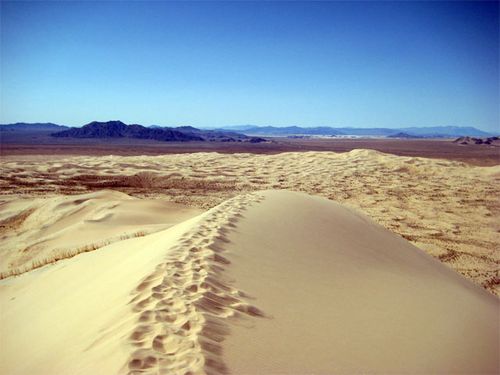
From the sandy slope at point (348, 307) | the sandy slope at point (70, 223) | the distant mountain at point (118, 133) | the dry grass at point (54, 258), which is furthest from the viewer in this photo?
the distant mountain at point (118, 133)

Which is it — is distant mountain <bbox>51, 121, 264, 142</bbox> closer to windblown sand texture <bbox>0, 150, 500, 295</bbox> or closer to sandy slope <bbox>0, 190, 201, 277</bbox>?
windblown sand texture <bbox>0, 150, 500, 295</bbox>

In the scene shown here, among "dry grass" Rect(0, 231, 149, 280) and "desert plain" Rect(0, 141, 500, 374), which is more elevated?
"desert plain" Rect(0, 141, 500, 374)

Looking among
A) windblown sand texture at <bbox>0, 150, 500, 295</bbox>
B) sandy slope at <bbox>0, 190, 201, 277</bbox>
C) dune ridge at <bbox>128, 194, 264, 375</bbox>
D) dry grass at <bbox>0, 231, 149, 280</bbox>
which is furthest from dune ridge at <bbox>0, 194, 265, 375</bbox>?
windblown sand texture at <bbox>0, 150, 500, 295</bbox>

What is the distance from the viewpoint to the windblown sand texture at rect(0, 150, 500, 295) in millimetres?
7359

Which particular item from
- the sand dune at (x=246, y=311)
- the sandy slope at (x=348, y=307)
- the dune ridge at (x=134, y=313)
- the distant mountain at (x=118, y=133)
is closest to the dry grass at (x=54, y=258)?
the sand dune at (x=246, y=311)

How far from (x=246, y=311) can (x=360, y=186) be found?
36.0 ft

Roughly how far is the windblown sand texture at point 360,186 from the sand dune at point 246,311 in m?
2.33

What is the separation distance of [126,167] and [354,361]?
1608 centimetres

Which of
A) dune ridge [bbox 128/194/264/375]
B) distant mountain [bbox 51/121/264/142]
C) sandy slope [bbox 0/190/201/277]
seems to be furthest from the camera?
distant mountain [bbox 51/121/264/142]

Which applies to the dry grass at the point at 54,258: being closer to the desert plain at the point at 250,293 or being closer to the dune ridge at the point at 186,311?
the desert plain at the point at 250,293

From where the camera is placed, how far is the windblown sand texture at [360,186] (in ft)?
24.1

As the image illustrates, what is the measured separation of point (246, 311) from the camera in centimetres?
274

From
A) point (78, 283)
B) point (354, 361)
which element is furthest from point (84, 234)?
point (354, 361)

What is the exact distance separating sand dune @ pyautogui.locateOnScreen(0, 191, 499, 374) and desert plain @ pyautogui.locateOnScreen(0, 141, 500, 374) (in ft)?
0.04
